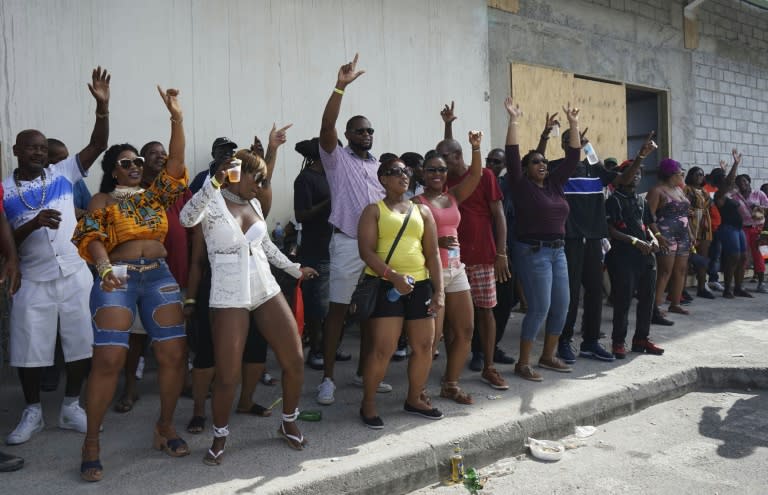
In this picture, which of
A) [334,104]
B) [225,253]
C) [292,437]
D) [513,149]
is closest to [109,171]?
[225,253]

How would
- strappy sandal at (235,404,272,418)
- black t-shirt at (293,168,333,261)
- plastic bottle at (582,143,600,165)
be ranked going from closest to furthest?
1. strappy sandal at (235,404,272,418)
2. black t-shirt at (293,168,333,261)
3. plastic bottle at (582,143,600,165)

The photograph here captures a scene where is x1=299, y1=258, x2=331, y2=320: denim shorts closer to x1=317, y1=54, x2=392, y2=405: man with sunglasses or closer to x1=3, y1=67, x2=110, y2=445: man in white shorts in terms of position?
x1=317, y1=54, x2=392, y2=405: man with sunglasses

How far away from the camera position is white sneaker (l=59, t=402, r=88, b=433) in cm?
432

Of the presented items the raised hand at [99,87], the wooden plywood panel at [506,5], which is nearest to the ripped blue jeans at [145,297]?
the raised hand at [99,87]

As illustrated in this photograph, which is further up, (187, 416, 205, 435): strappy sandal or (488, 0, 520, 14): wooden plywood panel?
(488, 0, 520, 14): wooden plywood panel

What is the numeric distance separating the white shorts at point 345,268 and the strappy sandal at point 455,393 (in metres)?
0.96

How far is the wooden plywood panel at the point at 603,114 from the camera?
9828 millimetres

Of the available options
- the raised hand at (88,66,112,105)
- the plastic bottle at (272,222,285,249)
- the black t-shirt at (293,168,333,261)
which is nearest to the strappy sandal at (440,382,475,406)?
the black t-shirt at (293,168,333,261)

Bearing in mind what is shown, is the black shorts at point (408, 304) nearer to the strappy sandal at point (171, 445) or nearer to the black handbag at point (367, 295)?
the black handbag at point (367, 295)

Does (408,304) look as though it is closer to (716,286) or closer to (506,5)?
(506,5)

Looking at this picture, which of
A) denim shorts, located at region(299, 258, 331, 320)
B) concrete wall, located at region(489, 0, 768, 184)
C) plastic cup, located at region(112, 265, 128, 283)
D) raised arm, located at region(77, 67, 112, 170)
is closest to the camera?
plastic cup, located at region(112, 265, 128, 283)

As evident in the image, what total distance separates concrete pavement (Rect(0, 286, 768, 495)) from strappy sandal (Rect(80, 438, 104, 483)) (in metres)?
0.04

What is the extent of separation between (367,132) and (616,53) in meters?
6.79

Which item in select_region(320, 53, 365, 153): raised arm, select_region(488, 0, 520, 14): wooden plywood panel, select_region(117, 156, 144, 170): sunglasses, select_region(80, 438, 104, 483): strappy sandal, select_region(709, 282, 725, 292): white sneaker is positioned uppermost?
select_region(488, 0, 520, 14): wooden plywood panel
